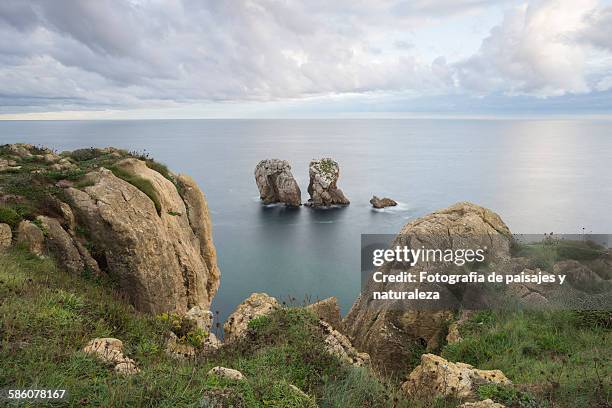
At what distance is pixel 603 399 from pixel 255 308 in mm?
10274

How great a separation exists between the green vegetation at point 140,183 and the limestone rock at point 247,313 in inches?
394

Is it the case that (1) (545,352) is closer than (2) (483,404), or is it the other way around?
(2) (483,404)

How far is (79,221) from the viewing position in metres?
19.0

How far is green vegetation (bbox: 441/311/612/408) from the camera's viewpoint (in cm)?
861

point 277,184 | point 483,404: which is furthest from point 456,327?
point 277,184

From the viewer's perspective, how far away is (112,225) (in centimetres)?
1891

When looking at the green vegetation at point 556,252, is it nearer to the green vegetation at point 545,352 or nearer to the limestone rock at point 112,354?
the green vegetation at point 545,352

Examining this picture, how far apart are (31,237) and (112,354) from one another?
10543 mm

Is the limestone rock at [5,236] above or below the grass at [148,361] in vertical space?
above

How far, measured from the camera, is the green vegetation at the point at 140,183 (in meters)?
22.0

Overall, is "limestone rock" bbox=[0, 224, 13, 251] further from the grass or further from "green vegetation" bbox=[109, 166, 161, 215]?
"green vegetation" bbox=[109, 166, 161, 215]

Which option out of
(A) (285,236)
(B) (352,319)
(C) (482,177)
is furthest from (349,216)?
Result: (B) (352,319)

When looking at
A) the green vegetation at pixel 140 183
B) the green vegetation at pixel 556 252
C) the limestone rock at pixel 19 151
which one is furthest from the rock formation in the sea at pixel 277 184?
the green vegetation at pixel 556 252

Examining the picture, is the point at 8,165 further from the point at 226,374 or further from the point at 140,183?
A: the point at 226,374
